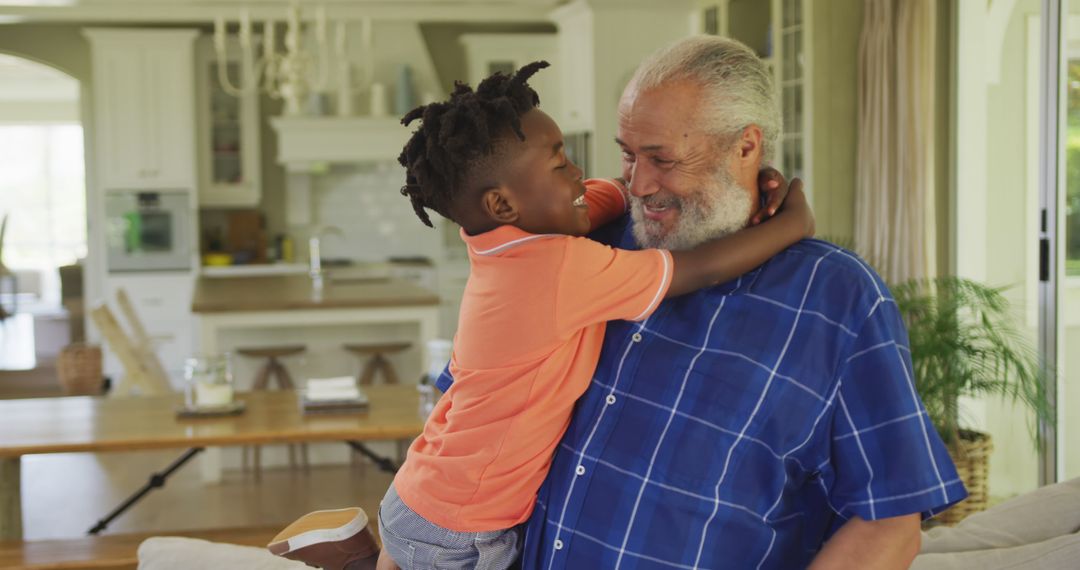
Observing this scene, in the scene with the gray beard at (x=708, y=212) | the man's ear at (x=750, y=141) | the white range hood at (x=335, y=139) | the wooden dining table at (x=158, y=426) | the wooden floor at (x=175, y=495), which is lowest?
the wooden floor at (x=175, y=495)

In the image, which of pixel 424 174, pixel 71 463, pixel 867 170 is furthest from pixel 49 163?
pixel 424 174

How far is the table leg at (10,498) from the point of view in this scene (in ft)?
12.0

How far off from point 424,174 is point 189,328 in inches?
324

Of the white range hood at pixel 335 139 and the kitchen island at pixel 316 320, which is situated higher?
the white range hood at pixel 335 139

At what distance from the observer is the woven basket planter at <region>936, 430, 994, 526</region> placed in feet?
13.9

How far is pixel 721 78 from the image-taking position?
1616 millimetres

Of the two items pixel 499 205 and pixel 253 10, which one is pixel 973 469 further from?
pixel 253 10

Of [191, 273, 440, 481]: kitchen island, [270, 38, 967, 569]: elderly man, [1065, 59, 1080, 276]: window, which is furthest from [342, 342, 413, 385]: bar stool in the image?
[270, 38, 967, 569]: elderly man

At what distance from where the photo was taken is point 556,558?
1569 mm

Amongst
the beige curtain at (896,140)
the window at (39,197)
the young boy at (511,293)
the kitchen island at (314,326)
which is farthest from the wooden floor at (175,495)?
the window at (39,197)

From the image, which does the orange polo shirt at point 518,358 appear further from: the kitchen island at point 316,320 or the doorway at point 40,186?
the doorway at point 40,186

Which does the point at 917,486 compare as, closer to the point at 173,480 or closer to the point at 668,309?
the point at 668,309

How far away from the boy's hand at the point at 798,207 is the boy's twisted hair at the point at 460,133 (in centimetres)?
39

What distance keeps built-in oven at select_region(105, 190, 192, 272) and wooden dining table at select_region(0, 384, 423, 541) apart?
5.54m
